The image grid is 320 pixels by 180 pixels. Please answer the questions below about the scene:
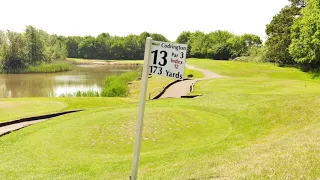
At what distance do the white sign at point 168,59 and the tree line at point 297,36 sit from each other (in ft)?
120

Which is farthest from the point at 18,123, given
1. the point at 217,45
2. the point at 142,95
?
the point at 217,45

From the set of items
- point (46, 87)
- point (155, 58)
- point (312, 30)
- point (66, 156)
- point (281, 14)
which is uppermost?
point (281, 14)

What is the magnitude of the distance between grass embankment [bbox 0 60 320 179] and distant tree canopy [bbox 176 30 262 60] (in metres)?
77.9

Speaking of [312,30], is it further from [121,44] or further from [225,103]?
[121,44]

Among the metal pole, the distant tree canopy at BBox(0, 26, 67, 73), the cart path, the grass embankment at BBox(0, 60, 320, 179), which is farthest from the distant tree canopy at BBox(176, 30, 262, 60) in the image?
the metal pole

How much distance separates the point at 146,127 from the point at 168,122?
112cm

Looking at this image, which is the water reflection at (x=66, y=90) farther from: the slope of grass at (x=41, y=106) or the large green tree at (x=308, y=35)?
the large green tree at (x=308, y=35)

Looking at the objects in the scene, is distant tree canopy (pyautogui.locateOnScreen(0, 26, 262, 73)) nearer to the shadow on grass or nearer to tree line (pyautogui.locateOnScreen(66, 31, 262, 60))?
tree line (pyautogui.locateOnScreen(66, 31, 262, 60))

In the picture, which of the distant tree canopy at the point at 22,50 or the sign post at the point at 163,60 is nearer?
the sign post at the point at 163,60

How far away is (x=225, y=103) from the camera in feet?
54.9

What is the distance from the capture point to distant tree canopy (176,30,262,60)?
91.4 metres

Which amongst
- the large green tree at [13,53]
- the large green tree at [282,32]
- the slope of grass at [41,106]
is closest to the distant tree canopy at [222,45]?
the large green tree at [282,32]

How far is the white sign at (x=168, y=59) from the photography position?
494 cm

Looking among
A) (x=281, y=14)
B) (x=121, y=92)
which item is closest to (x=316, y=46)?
(x=281, y=14)
